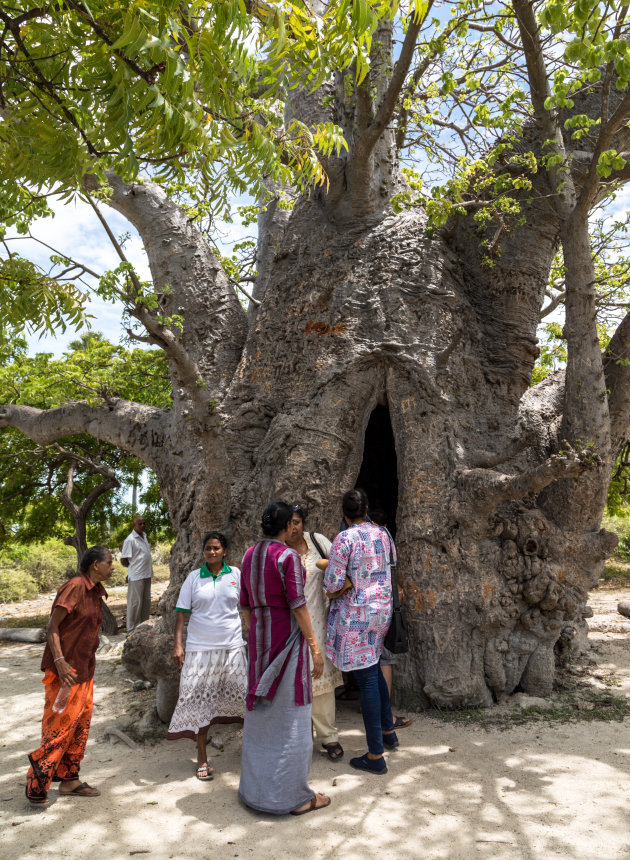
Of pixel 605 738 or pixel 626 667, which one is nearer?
pixel 605 738

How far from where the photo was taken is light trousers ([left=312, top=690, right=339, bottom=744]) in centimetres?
396

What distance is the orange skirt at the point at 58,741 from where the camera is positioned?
342 centimetres

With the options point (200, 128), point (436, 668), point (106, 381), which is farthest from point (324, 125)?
point (106, 381)

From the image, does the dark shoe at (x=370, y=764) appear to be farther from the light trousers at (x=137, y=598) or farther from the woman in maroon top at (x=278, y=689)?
the light trousers at (x=137, y=598)

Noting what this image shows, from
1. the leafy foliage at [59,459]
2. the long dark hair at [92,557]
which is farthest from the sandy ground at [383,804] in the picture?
the leafy foliage at [59,459]

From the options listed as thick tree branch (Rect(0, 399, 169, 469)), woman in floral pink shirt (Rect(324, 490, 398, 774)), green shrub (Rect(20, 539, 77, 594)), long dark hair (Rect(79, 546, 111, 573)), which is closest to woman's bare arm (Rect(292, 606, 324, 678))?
woman in floral pink shirt (Rect(324, 490, 398, 774))

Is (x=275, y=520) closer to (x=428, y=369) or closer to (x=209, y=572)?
(x=209, y=572)

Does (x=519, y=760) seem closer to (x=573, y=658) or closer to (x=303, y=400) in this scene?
(x=573, y=658)

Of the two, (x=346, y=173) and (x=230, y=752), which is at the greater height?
(x=346, y=173)

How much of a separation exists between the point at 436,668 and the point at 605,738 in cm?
117

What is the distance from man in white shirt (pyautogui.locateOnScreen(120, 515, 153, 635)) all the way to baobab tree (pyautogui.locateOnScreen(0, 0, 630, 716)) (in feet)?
6.63

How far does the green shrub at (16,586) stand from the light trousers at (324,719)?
14055mm

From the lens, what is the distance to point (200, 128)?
2.47 m

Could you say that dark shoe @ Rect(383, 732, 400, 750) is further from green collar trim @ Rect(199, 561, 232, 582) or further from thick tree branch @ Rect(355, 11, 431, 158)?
thick tree branch @ Rect(355, 11, 431, 158)
